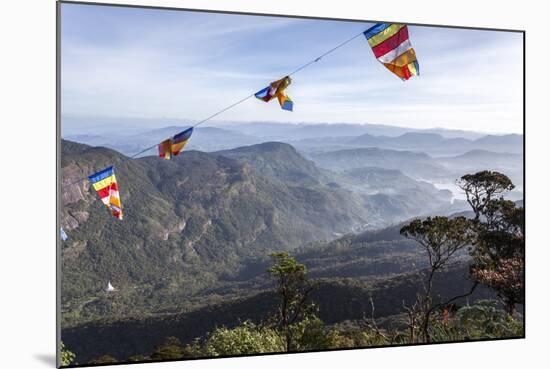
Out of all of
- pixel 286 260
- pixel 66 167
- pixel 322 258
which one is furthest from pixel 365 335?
pixel 322 258

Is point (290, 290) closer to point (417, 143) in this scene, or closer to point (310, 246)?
point (417, 143)

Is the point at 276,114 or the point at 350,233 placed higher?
the point at 276,114

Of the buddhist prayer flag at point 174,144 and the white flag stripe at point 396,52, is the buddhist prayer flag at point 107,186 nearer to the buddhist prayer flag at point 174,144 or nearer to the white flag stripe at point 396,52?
the buddhist prayer flag at point 174,144

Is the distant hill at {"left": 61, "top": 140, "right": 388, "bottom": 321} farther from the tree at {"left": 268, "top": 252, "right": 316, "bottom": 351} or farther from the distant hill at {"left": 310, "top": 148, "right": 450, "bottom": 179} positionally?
the tree at {"left": 268, "top": 252, "right": 316, "bottom": 351}

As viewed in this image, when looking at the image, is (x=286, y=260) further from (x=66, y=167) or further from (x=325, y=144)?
(x=66, y=167)

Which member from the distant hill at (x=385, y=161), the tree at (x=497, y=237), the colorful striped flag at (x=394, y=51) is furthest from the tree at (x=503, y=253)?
the colorful striped flag at (x=394, y=51)

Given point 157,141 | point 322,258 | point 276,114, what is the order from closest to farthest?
point 157,141, point 276,114, point 322,258
